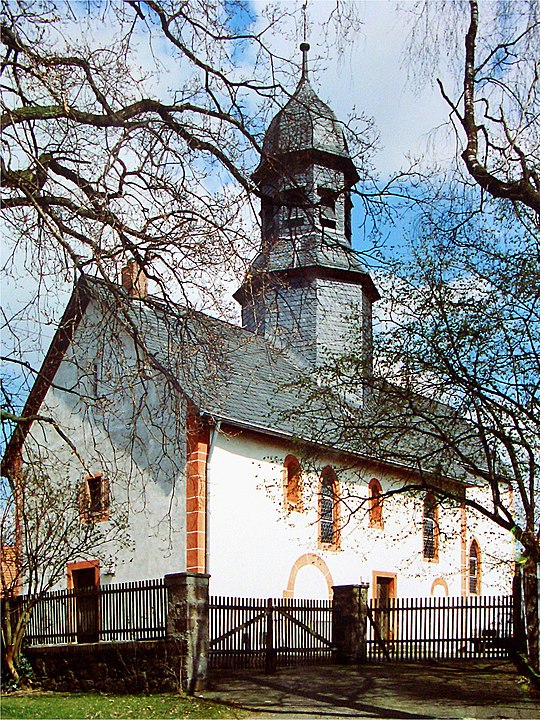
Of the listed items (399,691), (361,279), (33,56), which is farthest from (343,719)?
(361,279)

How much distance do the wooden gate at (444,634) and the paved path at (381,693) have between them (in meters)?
1.14

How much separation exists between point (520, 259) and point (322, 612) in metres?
8.63

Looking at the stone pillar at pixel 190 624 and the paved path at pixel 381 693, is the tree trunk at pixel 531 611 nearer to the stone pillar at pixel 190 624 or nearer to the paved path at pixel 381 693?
the paved path at pixel 381 693

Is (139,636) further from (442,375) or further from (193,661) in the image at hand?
(442,375)

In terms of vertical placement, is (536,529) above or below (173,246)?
below

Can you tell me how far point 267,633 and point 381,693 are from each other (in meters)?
3.29

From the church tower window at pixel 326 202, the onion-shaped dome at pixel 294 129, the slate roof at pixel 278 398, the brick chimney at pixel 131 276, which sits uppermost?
the onion-shaped dome at pixel 294 129

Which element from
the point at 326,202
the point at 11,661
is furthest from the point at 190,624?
the point at 326,202

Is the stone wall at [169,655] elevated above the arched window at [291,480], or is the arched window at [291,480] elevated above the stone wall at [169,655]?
the arched window at [291,480]

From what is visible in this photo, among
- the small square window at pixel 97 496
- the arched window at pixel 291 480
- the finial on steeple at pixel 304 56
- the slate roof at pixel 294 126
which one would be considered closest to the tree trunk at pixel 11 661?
the small square window at pixel 97 496

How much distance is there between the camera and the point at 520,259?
1208cm

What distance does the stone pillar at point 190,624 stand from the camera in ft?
42.2

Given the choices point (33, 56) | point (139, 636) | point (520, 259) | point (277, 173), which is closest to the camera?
point (33, 56)

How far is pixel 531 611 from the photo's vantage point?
1388cm
